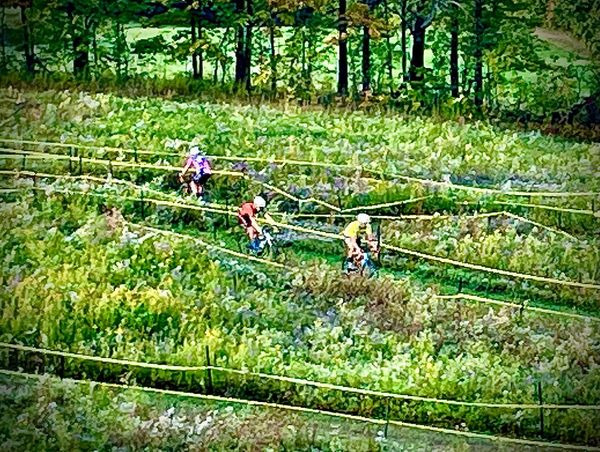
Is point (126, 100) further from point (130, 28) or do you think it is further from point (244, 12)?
point (244, 12)

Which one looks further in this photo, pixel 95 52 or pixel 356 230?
pixel 95 52

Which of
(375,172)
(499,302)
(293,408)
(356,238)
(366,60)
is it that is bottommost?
(293,408)

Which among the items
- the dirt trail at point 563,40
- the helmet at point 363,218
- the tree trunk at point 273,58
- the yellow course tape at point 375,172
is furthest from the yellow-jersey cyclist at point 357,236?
the dirt trail at point 563,40

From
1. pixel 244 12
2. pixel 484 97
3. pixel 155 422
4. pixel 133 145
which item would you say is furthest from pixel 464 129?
pixel 155 422

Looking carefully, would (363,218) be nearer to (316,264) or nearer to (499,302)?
(316,264)

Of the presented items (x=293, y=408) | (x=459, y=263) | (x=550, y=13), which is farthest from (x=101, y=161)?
(x=550, y=13)

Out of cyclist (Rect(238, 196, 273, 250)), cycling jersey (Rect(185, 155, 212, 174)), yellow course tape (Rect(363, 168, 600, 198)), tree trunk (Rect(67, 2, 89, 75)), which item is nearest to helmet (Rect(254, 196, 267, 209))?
cyclist (Rect(238, 196, 273, 250))
